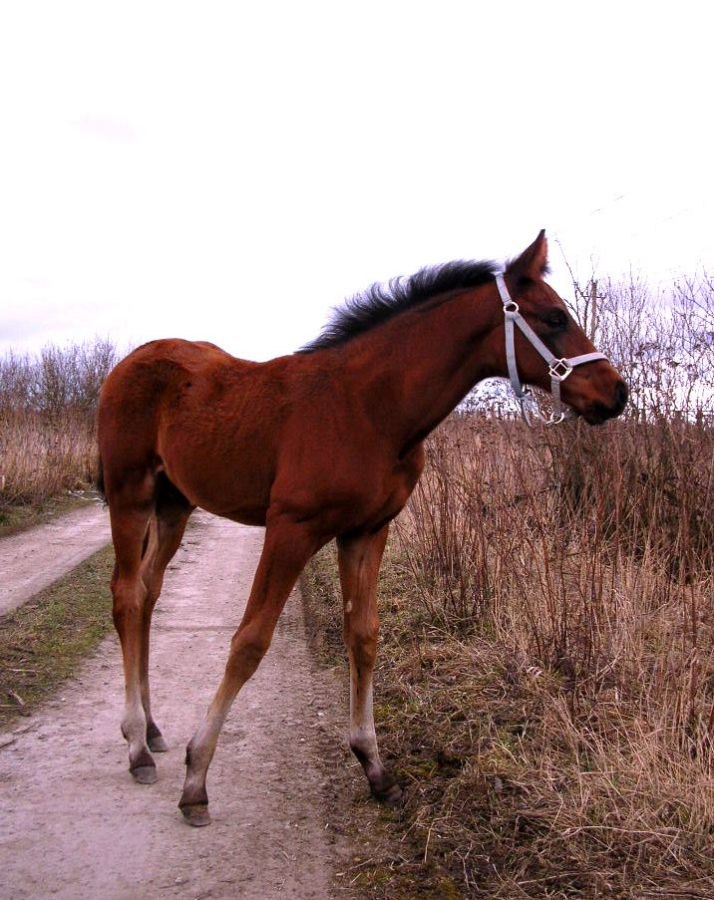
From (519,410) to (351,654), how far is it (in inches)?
112

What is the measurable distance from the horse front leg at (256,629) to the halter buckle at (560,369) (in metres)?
1.27

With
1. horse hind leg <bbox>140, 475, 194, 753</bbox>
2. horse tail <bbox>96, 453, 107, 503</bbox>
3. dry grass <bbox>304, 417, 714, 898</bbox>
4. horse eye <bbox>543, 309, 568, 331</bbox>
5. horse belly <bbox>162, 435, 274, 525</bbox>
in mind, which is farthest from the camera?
horse tail <bbox>96, 453, 107, 503</bbox>

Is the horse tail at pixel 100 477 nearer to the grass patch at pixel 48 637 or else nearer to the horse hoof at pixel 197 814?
the grass patch at pixel 48 637

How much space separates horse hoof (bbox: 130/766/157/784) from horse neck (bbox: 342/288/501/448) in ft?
6.75

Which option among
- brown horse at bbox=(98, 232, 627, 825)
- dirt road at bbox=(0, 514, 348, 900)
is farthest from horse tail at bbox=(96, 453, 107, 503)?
dirt road at bbox=(0, 514, 348, 900)

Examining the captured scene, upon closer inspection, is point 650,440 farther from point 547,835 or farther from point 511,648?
point 547,835

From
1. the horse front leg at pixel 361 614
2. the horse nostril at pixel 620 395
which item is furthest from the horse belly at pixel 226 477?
the horse nostril at pixel 620 395

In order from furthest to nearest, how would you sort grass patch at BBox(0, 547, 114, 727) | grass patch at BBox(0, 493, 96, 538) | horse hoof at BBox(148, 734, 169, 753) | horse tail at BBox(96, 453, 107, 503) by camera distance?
grass patch at BBox(0, 493, 96, 538) < grass patch at BBox(0, 547, 114, 727) < horse tail at BBox(96, 453, 107, 503) < horse hoof at BBox(148, 734, 169, 753)

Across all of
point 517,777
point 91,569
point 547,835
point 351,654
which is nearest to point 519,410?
point 351,654

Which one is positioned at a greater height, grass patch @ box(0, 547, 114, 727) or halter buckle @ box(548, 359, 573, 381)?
halter buckle @ box(548, 359, 573, 381)

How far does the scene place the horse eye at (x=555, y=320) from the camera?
3553 millimetres

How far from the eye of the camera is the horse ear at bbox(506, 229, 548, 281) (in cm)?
367

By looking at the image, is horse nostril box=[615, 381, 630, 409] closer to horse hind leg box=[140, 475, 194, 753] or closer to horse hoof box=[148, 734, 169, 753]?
horse hind leg box=[140, 475, 194, 753]

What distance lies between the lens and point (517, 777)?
3619 millimetres
